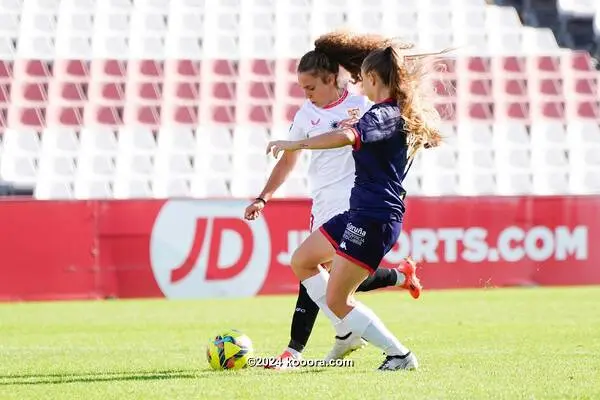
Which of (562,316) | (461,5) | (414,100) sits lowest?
(562,316)

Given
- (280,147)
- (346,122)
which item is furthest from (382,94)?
(280,147)

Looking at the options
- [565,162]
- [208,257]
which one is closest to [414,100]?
[208,257]

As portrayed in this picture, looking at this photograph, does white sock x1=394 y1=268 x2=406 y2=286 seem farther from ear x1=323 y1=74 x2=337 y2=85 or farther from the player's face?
ear x1=323 y1=74 x2=337 y2=85

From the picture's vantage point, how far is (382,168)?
6766 millimetres

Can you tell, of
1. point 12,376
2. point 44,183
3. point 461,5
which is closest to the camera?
point 12,376

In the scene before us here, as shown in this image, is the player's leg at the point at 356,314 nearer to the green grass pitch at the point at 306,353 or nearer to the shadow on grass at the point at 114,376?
the green grass pitch at the point at 306,353

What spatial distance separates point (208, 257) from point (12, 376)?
807 centimetres

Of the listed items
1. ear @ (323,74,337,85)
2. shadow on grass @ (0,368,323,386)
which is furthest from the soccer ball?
ear @ (323,74,337,85)

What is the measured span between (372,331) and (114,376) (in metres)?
1.60

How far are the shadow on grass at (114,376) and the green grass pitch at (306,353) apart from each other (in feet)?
0.04

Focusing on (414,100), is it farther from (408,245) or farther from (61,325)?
(408,245)

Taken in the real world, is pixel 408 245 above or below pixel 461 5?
below

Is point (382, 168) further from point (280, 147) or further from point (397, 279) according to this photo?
point (397, 279)

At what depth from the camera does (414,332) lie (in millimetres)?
10570
